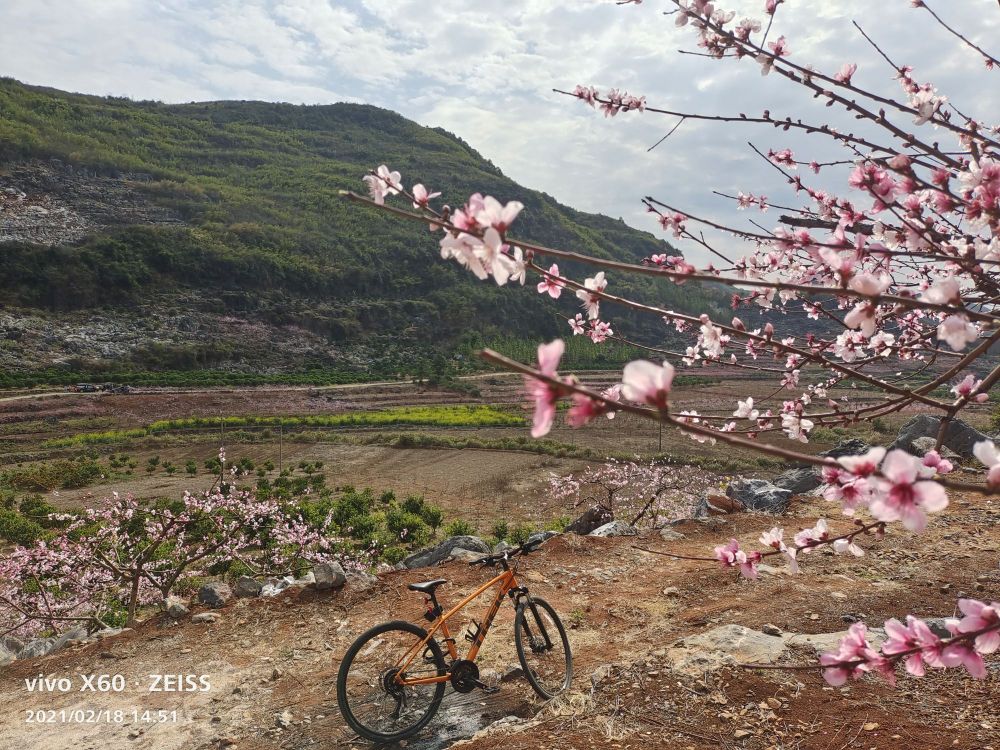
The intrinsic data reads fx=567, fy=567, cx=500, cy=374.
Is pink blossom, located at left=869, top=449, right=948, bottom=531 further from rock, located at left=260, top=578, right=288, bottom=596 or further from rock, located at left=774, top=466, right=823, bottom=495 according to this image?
rock, located at left=774, top=466, right=823, bottom=495

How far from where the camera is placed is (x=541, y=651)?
3.57m

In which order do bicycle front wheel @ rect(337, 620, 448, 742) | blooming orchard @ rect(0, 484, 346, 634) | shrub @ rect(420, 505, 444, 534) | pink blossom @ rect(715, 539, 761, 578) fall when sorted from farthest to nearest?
shrub @ rect(420, 505, 444, 534) < blooming orchard @ rect(0, 484, 346, 634) < bicycle front wheel @ rect(337, 620, 448, 742) < pink blossom @ rect(715, 539, 761, 578)

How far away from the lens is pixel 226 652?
464 centimetres

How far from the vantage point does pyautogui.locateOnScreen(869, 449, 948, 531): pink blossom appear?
0.93 metres

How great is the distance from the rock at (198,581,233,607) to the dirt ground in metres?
0.37

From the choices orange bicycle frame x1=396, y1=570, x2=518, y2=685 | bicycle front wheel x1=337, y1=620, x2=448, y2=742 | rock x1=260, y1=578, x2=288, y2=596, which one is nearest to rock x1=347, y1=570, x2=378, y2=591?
rock x1=260, y1=578, x2=288, y2=596

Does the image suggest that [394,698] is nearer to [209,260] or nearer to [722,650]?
[722,650]

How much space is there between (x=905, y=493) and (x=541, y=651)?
3050 mm

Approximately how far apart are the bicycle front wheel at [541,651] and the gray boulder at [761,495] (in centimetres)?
502

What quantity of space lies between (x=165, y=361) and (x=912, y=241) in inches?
1851

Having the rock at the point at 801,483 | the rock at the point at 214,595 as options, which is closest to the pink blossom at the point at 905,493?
the rock at the point at 214,595

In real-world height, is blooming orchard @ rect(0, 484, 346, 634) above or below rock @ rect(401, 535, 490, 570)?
below

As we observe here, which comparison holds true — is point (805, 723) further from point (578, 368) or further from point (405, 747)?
point (578, 368)

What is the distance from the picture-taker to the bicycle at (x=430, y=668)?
3219mm
